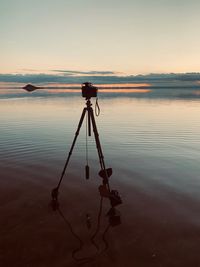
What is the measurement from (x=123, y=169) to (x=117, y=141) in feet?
13.2

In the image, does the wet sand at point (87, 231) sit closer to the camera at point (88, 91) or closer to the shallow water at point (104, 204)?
the shallow water at point (104, 204)

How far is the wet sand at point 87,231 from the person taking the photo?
4516 millimetres

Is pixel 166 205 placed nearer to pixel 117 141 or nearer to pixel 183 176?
pixel 183 176

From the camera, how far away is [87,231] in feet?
17.5

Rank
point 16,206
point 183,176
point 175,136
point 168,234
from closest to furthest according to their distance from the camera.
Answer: point 168,234 < point 16,206 < point 183,176 < point 175,136

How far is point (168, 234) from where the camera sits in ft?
17.0

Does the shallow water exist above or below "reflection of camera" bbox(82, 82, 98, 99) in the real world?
below

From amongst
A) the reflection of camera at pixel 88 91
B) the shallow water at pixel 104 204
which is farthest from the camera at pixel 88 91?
the shallow water at pixel 104 204

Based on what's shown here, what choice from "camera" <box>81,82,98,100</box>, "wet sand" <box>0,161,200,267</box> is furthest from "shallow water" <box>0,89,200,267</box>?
"camera" <box>81,82,98,100</box>

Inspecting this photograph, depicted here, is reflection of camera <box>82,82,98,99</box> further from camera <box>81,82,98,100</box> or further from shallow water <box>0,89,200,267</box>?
shallow water <box>0,89,200,267</box>

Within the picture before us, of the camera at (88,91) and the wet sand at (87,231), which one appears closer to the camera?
the wet sand at (87,231)

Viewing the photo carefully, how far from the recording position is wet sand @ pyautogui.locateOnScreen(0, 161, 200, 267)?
4.52 m

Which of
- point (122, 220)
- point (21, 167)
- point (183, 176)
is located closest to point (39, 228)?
point (122, 220)

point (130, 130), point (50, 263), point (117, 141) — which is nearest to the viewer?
point (50, 263)
